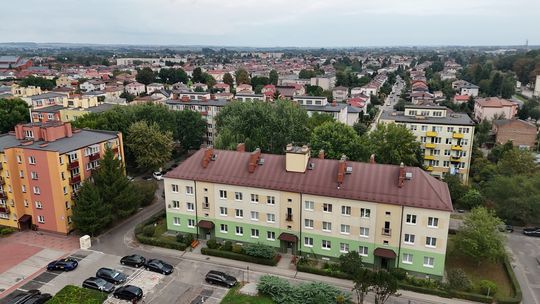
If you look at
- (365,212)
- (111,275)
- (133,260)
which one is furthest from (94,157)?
(365,212)

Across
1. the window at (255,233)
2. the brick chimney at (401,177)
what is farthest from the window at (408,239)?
the window at (255,233)

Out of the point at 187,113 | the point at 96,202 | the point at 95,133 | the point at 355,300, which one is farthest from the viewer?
the point at 187,113

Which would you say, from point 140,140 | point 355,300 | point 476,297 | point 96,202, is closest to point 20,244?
point 96,202

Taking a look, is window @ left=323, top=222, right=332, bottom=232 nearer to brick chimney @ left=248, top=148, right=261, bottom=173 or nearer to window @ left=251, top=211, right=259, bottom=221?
window @ left=251, top=211, right=259, bottom=221

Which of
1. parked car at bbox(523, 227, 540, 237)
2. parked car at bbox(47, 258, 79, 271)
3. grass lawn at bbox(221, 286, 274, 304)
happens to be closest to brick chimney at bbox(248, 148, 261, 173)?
grass lawn at bbox(221, 286, 274, 304)

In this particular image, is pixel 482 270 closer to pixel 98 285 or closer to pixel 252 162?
pixel 252 162

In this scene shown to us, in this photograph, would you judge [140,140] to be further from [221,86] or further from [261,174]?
[221,86]

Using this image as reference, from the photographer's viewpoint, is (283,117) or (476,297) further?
(283,117)
